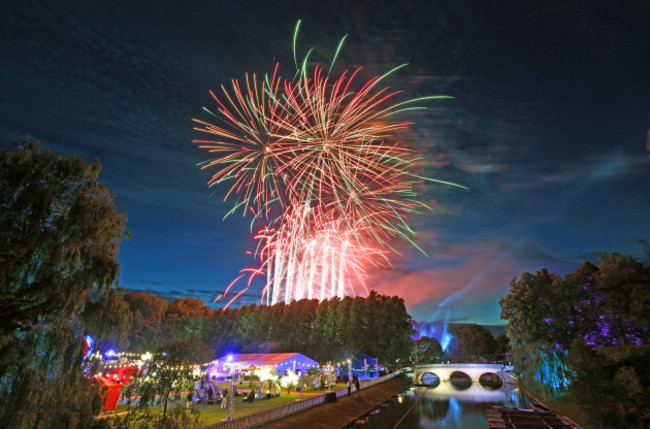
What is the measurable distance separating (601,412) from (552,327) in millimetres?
30194

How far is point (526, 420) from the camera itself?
33656 millimetres

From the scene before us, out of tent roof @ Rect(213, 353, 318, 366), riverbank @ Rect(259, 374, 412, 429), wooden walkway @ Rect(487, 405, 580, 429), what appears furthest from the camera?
tent roof @ Rect(213, 353, 318, 366)

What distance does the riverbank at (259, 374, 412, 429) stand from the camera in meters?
27.7

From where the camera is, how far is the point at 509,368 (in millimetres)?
88875

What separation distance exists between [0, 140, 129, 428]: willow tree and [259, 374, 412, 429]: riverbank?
598 inches

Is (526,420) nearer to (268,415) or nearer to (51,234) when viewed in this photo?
(268,415)

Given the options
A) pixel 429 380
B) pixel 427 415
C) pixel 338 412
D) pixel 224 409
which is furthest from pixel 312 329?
pixel 429 380

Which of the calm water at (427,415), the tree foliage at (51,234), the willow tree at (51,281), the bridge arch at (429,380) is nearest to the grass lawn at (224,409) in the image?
the calm water at (427,415)

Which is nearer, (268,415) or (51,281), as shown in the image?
(51,281)

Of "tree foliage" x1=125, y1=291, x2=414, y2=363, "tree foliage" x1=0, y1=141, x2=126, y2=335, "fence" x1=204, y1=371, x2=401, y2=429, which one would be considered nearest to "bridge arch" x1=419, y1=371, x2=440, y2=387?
"tree foliage" x1=125, y1=291, x2=414, y2=363

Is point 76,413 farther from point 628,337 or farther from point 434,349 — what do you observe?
point 434,349

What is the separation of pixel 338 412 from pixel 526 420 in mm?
17926

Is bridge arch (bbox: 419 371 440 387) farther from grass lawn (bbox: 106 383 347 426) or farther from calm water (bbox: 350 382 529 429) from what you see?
grass lawn (bbox: 106 383 347 426)

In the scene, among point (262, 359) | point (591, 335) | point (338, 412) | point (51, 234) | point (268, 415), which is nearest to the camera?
point (51, 234)
